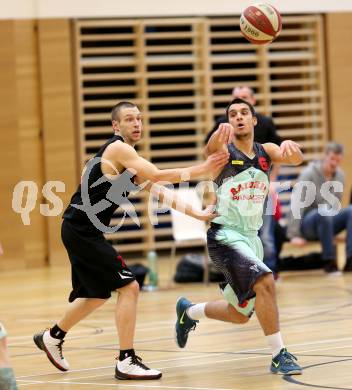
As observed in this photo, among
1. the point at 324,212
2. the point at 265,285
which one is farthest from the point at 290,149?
the point at 324,212

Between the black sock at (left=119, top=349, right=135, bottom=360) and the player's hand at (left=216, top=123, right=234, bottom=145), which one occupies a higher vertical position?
the player's hand at (left=216, top=123, right=234, bottom=145)

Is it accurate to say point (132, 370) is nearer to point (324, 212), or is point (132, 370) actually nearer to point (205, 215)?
point (205, 215)

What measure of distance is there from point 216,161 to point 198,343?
183 centimetres

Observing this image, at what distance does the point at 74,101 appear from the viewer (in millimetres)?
15617

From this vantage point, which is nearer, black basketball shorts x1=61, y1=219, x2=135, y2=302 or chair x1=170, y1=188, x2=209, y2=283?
black basketball shorts x1=61, y1=219, x2=135, y2=302

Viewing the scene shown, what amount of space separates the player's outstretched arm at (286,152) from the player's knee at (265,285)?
36.3 inches

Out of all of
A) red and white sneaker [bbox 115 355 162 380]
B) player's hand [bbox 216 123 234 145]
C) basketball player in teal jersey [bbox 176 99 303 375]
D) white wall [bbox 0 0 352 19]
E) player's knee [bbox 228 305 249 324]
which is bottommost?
red and white sneaker [bbox 115 355 162 380]

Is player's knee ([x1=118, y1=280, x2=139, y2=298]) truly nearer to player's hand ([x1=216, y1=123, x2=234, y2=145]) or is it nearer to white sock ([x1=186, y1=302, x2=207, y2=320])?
white sock ([x1=186, y1=302, x2=207, y2=320])

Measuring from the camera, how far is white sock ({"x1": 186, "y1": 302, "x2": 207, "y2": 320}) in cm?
703

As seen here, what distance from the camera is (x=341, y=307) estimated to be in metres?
9.26

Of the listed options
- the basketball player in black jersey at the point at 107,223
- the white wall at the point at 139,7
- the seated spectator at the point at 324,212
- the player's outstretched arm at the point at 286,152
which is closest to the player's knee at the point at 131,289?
the basketball player in black jersey at the point at 107,223

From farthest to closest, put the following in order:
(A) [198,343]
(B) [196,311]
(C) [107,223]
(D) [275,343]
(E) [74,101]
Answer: (E) [74,101] < (A) [198,343] < (B) [196,311] < (C) [107,223] < (D) [275,343]

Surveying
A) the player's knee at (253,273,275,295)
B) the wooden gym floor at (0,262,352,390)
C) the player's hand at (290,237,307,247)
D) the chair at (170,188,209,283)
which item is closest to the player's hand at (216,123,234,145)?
the player's knee at (253,273,275,295)

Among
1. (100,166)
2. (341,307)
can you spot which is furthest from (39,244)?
(100,166)
